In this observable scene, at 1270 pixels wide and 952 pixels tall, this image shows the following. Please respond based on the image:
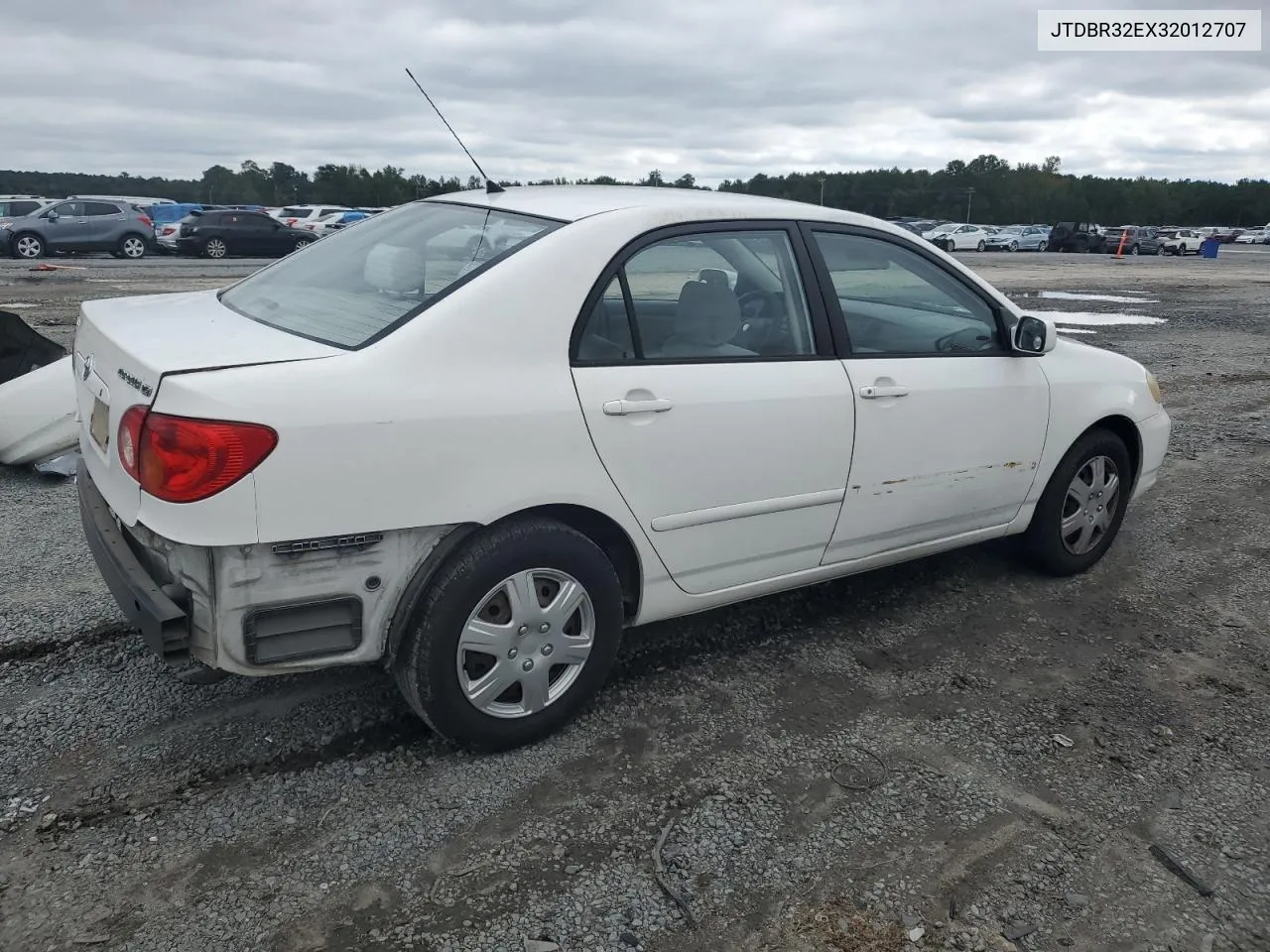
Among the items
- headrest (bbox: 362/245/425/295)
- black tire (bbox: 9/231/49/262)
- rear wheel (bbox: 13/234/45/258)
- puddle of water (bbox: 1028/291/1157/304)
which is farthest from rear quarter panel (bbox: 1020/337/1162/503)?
rear wheel (bbox: 13/234/45/258)

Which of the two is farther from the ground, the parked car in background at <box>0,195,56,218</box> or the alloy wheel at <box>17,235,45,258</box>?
the parked car in background at <box>0,195,56,218</box>

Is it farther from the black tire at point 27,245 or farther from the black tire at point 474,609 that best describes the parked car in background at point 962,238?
the black tire at point 474,609

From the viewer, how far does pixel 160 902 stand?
241 centimetres

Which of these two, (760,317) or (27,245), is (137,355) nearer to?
(760,317)

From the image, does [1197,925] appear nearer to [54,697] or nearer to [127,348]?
[127,348]

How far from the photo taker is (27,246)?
79.6 feet

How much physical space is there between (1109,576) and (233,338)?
3.86 m

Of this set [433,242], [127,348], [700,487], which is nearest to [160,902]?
[127,348]

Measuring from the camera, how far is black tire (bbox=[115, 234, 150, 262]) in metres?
25.6

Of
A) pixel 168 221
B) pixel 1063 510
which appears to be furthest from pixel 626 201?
pixel 168 221

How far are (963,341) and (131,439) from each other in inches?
116

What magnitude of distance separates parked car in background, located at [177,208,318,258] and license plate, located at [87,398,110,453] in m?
25.5

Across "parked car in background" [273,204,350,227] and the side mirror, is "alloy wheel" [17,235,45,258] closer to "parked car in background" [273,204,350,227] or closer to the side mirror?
"parked car in background" [273,204,350,227]

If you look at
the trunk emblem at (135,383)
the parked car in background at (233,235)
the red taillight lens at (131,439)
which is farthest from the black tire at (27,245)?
the red taillight lens at (131,439)
